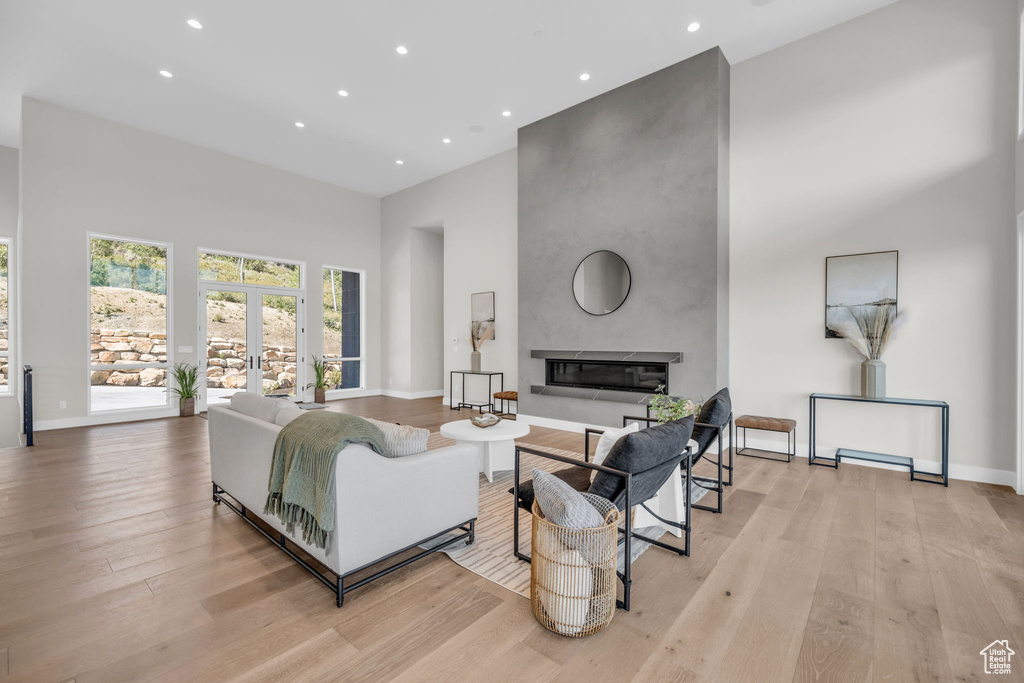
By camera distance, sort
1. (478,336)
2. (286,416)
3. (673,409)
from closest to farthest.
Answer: (286,416)
(673,409)
(478,336)

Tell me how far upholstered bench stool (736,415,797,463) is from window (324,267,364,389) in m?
7.10

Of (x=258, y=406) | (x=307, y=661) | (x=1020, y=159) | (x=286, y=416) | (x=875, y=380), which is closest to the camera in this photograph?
(x=307, y=661)

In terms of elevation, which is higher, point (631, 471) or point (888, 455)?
point (631, 471)

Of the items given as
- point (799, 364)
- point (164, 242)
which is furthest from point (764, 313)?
point (164, 242)

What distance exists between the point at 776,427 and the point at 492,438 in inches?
108

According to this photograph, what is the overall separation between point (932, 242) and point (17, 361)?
37.4 feet

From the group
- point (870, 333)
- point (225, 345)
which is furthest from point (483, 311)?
point (870, 333)

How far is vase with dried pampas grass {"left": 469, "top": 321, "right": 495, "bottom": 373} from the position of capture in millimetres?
7345

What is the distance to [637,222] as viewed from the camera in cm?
515

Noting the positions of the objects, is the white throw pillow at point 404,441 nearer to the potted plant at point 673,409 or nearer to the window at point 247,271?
the potted plant at point 673,409

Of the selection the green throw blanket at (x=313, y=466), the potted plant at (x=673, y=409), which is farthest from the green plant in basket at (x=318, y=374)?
the potted plant at (x=673, y=409)

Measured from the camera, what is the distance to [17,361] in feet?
22.0

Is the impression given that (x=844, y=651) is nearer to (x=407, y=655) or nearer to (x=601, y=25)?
(x=407, y=655)

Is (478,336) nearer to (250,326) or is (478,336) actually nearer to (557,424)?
(557,424)
